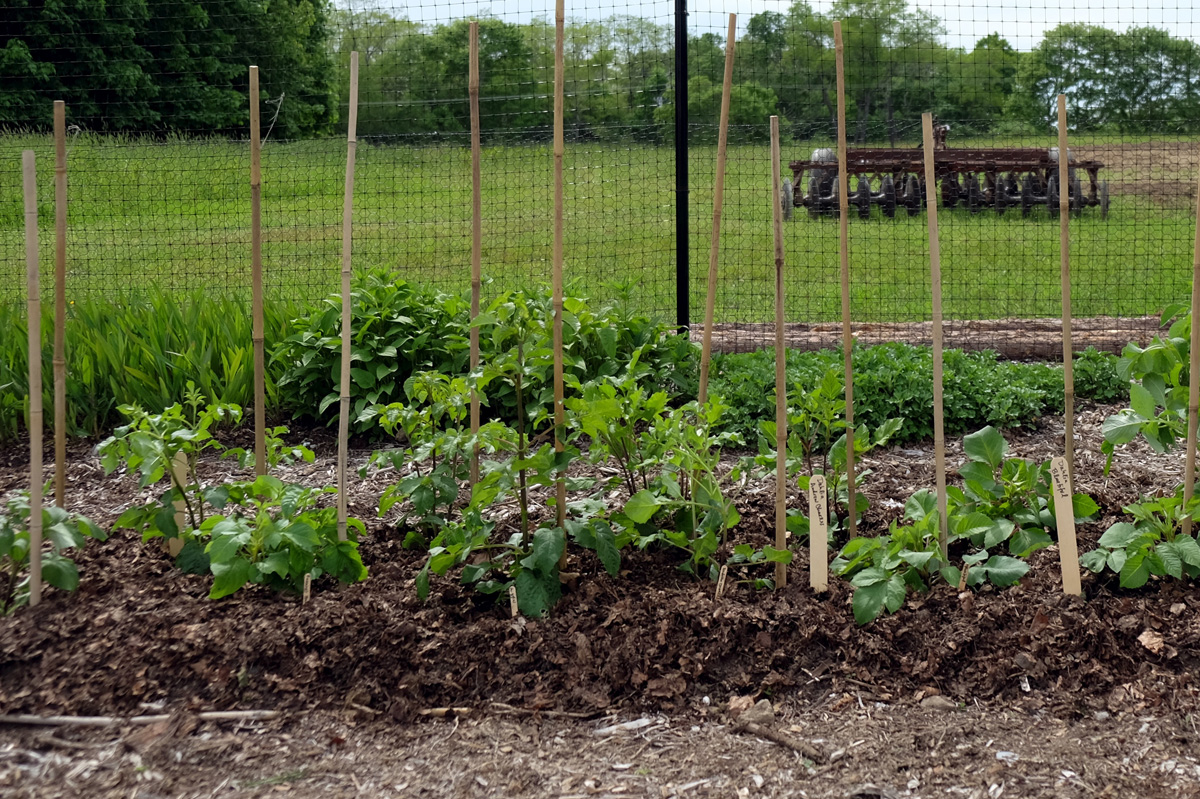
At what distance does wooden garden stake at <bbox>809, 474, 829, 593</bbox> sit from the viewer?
2.42 m

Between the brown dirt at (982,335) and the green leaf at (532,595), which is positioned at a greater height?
the brown dirt at (982,335)

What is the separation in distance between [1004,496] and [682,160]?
3.00m

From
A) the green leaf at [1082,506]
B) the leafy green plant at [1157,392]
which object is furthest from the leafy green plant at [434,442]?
the leafy green plant at [1157,392]

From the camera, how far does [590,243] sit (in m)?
9.62

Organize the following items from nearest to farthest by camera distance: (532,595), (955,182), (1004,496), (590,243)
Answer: (532,595) → (1004,496) → (590,243) → (955,182)

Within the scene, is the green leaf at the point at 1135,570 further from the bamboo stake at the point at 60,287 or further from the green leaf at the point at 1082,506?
the bamboo stake at the point at 60,287

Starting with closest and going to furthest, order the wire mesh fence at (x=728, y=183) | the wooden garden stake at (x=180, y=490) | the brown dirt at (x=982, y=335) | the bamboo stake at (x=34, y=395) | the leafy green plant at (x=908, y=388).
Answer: the bamboo stake at (x=34, y=395) → the wooden garden stake at (x=180, y=490) → the leafy green plant at (x=908, y=388) → the brown dirt at (x=982, y=335) → the wire mesh fence at (x=728, y=183)

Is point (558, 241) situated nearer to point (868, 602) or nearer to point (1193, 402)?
point (868, 602)


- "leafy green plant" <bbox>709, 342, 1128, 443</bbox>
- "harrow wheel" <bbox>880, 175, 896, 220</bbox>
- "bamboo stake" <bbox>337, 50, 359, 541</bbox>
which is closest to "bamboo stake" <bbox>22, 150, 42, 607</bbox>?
"bamboo stake" <bbox>337, 50, 359, 541</bbox>

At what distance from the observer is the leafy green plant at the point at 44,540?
91.5 inches

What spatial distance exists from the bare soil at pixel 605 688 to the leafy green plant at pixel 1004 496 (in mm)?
158

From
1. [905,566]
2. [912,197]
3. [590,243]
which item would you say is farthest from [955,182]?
[905,566]

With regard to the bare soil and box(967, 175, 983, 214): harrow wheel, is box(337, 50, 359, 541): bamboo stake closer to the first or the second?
the bare soil

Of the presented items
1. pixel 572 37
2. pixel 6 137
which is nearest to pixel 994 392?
pixel 572 37
